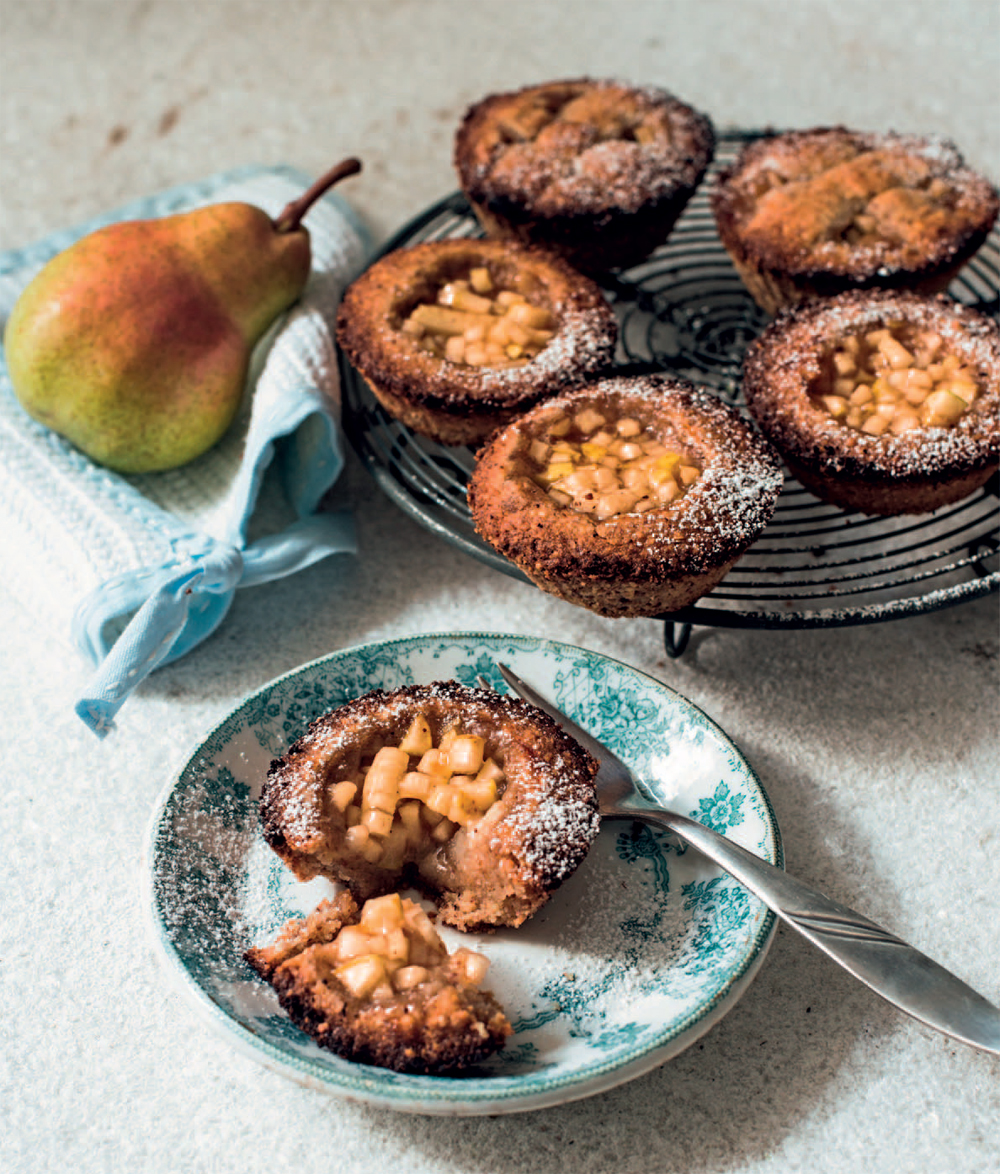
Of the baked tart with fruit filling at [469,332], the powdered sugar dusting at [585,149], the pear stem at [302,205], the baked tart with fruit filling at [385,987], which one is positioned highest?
the pear stem at [302,205]

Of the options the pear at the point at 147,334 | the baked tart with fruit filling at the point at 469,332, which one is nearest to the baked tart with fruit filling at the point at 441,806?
the baked tart with fruit filling at the point at 469,332

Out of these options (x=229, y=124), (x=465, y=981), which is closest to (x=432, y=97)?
(x=229, y=124)

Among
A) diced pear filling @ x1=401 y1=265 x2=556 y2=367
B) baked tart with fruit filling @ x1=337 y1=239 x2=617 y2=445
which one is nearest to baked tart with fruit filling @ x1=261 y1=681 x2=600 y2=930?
baked tart with fruit filling @ x1=337 y1=239 x2=617 y2=445

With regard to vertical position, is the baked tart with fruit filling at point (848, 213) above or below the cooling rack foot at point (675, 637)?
above

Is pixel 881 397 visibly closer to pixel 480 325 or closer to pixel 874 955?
pixel 480 325

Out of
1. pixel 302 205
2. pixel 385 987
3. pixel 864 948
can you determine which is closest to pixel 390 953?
pixel 385 987

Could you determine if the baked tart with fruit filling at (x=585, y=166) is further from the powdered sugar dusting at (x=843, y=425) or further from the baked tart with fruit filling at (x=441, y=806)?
the baked tart with fruit filling at (x=441, y=806)
